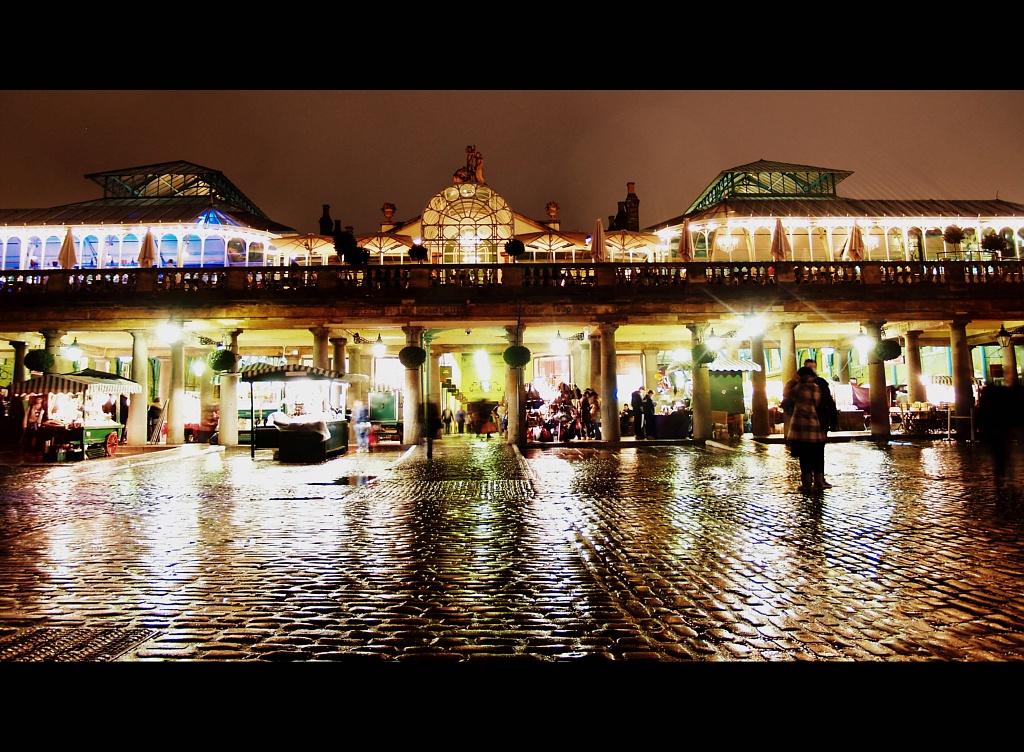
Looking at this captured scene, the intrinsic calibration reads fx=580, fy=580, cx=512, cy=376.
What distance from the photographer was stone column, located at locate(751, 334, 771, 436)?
18984 millimetres

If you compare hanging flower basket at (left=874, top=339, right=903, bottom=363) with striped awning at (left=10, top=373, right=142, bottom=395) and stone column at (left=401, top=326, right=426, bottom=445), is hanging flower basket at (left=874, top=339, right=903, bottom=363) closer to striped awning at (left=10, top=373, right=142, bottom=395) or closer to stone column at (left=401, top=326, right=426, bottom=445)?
stone column at (left=401, top=326, right=426, bottom=445)

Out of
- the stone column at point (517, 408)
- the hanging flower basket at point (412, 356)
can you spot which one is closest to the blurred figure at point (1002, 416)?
the stone column at point (517, 408)

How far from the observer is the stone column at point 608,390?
18781 mm

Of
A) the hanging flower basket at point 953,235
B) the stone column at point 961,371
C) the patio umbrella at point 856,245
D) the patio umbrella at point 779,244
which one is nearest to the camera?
the stone column at point 961,371

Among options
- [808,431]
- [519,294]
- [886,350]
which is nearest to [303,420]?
[519,294]

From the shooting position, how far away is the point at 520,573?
4.45m

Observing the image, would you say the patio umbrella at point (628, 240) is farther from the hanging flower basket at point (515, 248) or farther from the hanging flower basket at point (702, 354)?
the hanging flower basket at point (702, 354)

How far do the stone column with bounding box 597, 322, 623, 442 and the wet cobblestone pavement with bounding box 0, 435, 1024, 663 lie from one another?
368 inches

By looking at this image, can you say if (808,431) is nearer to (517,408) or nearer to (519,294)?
(517,408)

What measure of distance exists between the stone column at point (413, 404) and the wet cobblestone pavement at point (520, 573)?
372 inches

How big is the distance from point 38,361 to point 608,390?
1780cm

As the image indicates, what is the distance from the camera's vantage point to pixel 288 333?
74.3 feet

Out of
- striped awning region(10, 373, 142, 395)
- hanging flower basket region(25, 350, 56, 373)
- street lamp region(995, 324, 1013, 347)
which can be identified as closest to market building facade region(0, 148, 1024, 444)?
street lamp region(995, 324, 1013, 347)
